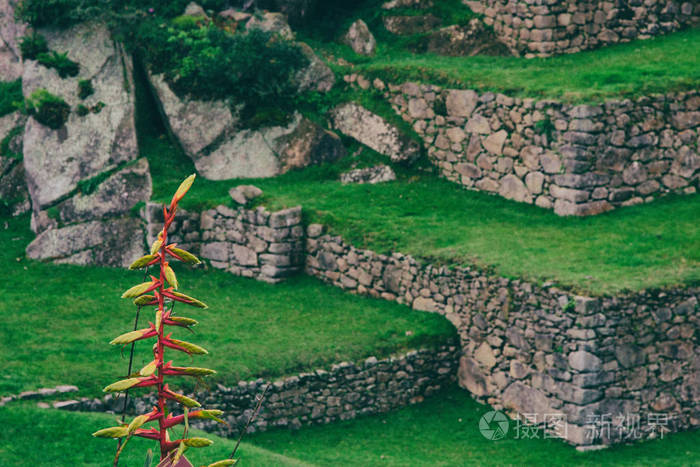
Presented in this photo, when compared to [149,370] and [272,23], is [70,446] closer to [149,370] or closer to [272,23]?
[149,370]

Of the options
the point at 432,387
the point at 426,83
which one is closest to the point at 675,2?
the point at 426,83

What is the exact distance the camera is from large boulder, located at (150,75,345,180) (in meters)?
22.3

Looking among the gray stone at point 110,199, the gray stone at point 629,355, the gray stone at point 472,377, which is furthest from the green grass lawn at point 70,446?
the gray stone at point 110,199

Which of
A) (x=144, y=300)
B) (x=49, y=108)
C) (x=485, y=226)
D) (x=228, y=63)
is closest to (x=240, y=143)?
(x=228, y=63)

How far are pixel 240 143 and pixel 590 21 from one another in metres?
8.27

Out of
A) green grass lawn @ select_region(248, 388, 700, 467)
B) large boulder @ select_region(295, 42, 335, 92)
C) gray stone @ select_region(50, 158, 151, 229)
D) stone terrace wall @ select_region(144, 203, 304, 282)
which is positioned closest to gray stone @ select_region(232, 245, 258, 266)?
stone terrace wall @ select_region(144, 203, 304, 282)

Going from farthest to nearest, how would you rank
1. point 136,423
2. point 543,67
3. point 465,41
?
point 465,41, point 543,67, point 136,423

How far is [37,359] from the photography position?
16.1 meters

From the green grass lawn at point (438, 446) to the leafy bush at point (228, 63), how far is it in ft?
27.9

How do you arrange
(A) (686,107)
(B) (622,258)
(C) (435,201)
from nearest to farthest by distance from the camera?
(B) (622,258) → (A) (686,107) → (C) (435,201)

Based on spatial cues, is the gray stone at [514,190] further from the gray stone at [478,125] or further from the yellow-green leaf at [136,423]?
the yellow-green leaf at [136,423]

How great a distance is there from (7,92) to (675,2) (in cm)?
1625

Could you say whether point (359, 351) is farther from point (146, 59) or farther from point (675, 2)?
point (675, 2)

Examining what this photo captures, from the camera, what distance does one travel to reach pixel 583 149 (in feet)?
61.5
